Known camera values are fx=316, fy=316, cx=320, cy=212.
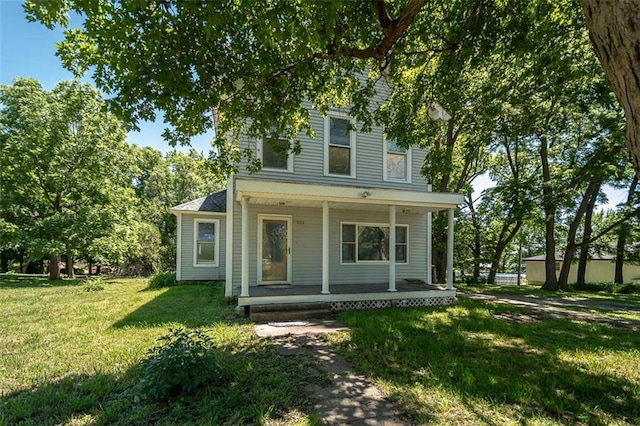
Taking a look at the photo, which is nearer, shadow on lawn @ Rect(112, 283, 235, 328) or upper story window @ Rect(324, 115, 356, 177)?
shadow on lawn @ Rect(112, 283, 235, 328)

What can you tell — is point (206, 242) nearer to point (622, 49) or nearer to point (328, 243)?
point (328, 243)

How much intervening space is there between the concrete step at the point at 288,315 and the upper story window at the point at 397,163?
5.11 metres

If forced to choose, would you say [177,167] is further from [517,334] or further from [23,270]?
[517,334]

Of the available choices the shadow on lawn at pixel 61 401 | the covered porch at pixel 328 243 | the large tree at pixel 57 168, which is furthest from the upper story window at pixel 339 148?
the large tree at pixel 57 168

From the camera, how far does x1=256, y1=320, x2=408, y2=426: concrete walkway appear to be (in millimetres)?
2984

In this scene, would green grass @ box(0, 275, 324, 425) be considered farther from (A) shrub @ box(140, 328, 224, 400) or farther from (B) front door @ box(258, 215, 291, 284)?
(B) front door @ box(258, 215, 291, 284)

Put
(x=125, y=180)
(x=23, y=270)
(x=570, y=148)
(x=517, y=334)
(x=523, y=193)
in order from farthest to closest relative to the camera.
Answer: (x=23, y=270)
(x=125, y=180)
(x=570, y=148)
(x=523, y=193)
(x=517, y=334)

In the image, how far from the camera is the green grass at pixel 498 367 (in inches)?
124

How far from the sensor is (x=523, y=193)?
14453 mm

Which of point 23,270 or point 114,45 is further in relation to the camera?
point 23,270

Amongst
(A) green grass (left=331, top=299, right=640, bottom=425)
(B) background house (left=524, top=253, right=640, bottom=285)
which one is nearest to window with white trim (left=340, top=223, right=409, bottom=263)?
(A) green grass (left=331, top=299, right=640, bottom=425)

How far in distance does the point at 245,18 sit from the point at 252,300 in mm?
5381

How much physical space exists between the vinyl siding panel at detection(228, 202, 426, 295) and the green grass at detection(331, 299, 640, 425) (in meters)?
2.68

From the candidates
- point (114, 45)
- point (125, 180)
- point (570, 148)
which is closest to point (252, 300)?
point (114, 45)
